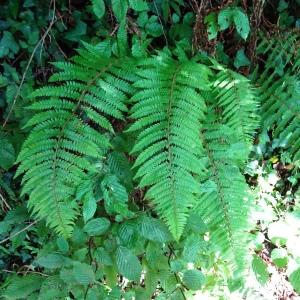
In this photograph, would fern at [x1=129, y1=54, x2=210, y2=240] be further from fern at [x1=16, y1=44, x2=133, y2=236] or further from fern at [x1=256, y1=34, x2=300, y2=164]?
fern at [x1=256, y1=34, x2=300, y2=164]

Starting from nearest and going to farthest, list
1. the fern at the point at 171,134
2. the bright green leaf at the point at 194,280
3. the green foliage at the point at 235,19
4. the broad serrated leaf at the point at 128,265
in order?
1. the fern at the point at 171,134
2. the broad serrated leaf at the point at 128,265
3. the bright green leaf at the point at 194,280
4. the green foliage at the point at 235,19

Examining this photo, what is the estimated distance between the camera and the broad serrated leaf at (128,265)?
196 cm

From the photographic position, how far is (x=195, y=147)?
6.42 feet

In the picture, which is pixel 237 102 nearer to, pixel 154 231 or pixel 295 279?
pixel 154 231

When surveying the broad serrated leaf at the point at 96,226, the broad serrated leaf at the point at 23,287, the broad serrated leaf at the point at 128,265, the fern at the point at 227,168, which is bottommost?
the broad serrated leaf at the point at 23,287

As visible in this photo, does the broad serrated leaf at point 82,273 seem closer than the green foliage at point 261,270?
Yes

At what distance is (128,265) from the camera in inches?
77.4

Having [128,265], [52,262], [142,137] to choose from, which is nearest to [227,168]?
[142,137]

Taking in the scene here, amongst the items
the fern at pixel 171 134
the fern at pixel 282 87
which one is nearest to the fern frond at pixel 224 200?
the fern at pixel 171 134

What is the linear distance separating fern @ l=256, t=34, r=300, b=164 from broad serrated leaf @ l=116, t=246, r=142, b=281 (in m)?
1.03

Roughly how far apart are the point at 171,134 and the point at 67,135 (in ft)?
1.57

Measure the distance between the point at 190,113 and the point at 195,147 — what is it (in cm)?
17

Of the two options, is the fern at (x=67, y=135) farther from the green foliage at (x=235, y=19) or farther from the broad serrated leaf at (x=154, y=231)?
the green foliage at (x=235, y=19)

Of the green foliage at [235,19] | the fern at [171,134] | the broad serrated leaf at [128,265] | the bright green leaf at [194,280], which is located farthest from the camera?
the green foliage at [235,19]
